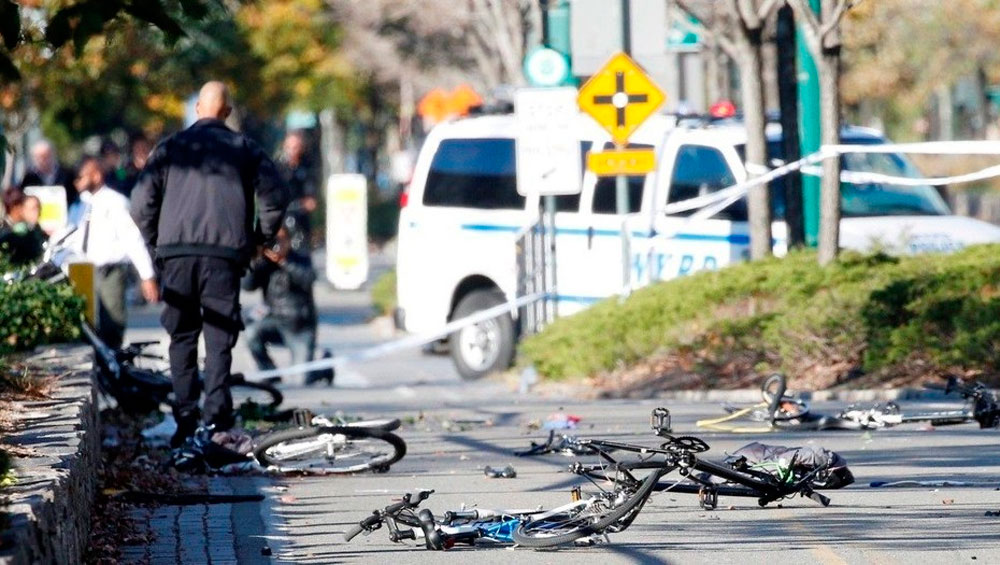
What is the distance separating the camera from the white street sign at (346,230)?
26.9 meters

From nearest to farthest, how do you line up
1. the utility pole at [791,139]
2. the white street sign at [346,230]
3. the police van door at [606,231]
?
the utility pole at [791,139], the police van door at [606,231], the white street sign at [346,230]

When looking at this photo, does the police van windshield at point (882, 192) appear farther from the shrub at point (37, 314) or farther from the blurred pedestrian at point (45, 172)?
the blurred pedestrian at point (45, 172)

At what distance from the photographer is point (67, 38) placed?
5316 millimetres

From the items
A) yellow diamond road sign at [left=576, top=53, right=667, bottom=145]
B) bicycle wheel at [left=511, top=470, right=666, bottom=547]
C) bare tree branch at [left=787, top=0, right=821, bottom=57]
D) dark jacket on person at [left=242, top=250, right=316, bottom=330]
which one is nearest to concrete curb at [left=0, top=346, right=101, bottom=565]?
bicycle wheel at [left=511, top=470, right=666, bottom=547]

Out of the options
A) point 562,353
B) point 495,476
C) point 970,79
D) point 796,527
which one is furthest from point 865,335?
point 970,79

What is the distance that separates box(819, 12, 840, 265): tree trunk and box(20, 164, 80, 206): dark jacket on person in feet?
25.4

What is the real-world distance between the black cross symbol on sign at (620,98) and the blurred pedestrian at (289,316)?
2894mm

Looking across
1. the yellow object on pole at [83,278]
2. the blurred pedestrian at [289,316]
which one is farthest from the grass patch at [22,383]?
the blurred pedestrian at [289,316]

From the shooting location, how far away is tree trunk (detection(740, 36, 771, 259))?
1559cm

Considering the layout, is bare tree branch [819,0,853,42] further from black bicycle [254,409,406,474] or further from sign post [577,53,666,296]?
black bicycle [254,409,406,474]

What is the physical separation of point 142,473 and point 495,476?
1808mm

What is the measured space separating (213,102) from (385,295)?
14.8 meters

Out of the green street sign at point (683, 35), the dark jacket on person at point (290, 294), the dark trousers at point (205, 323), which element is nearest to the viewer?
the dark trousers at point (205, 323)

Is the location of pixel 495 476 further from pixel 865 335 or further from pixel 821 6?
pixel 821 6
